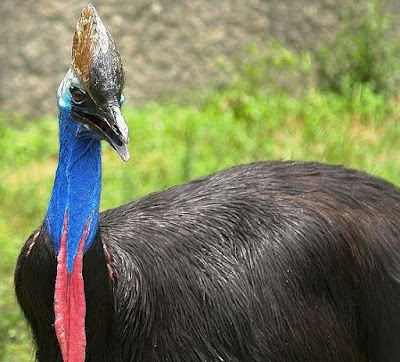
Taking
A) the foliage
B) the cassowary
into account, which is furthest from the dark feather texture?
the foliage

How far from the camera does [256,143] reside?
5.17 metres

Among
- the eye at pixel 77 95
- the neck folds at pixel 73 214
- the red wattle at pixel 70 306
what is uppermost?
the eye at pixel 77 95

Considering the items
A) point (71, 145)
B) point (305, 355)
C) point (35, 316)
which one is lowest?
point (305, 355)

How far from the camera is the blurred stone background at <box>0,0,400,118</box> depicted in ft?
18.2

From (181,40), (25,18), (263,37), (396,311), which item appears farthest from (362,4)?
(396,311)

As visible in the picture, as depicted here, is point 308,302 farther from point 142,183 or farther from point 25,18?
point 25,18

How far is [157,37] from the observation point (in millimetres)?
5781

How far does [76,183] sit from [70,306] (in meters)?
0.27

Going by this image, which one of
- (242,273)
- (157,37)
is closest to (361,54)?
(157,37)

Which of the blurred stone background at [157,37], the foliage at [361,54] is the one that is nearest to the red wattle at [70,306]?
the blurred stone background at [157,37]

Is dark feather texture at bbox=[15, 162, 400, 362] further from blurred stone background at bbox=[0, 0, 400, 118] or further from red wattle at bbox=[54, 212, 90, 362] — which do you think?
blurred stone background at bbox=[0, 0, 400, 118]

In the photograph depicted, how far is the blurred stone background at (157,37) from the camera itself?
18.2ft

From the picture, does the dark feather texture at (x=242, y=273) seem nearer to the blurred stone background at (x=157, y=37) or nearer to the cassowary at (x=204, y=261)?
the cassowary at (x=204, y=261)

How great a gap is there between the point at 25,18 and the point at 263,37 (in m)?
1.26
